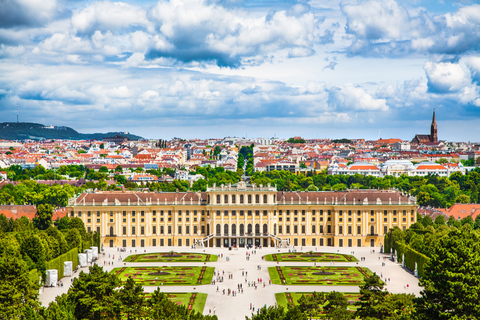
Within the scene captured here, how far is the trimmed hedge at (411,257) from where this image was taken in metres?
81.7

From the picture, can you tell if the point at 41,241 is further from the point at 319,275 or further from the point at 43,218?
the point at 43,218

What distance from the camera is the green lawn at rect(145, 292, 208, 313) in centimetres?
6844

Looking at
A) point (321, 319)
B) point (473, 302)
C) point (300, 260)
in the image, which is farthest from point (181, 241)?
point (473, 302)

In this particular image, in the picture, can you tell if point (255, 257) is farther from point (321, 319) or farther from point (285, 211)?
point (321, 319)

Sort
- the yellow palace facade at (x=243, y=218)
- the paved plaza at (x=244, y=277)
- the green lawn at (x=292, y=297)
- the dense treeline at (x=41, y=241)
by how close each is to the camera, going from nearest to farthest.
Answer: the green lawn at (x=292, y=297) → the paved plaza at (x=244, y=277) → the dense treeline at (x=41, y=241) → the yellow palace facade at (x=243, y=218)

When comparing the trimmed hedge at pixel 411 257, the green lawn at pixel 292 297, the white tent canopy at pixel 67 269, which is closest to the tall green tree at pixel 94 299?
the green lawn at pixel 292 297

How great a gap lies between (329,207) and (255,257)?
19.0m

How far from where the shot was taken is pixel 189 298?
71.6 meters

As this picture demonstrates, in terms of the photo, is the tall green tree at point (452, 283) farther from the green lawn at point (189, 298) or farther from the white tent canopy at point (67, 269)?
the white tent canopy at point (67, 269)

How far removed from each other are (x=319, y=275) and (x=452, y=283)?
35.4 m

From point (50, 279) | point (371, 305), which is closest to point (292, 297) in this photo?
point (371, 305)

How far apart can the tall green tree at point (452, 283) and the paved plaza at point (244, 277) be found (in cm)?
1901

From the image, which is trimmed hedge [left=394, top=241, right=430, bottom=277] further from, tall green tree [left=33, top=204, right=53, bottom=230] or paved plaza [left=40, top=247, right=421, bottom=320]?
tall green tree [left=33, top=204, right=53, bottom=230]

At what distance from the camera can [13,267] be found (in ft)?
199
